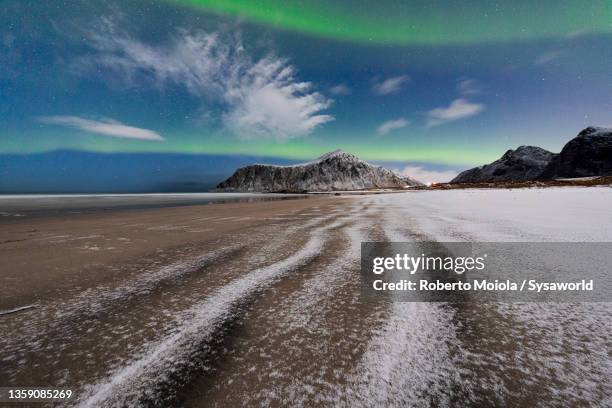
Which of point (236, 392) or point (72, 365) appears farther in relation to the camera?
point (72, 365)

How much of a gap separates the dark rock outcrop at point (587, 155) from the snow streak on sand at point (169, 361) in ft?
693

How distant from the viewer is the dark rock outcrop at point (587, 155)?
150625 millimetres

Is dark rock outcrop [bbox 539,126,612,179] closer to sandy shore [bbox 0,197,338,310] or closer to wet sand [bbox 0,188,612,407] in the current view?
wet sand [bbox 0,188,612,407]

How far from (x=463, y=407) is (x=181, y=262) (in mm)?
3969

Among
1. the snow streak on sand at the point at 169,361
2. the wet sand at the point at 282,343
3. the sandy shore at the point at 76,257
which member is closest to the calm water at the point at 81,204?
the sandy shore at the point at 76,257

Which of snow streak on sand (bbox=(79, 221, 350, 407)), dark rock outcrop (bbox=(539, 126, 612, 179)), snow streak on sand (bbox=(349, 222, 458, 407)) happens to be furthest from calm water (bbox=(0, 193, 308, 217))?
dark rock outcrop (bbox=(539, 126, 612, 179))

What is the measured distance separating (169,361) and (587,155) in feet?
764

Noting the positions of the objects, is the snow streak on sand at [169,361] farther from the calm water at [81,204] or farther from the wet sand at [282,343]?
the calm water at [81,204]

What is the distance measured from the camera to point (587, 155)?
518 ft

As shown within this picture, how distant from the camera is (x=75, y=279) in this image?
3496 millimetres

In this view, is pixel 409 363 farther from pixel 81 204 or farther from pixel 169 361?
pixel 81 204

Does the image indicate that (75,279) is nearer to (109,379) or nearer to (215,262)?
(215,262)

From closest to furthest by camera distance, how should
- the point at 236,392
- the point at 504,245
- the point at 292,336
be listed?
the point at 236,392
the point at 292,336
the point at 504,245

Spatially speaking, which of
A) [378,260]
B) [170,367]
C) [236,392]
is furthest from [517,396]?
[378,260]
